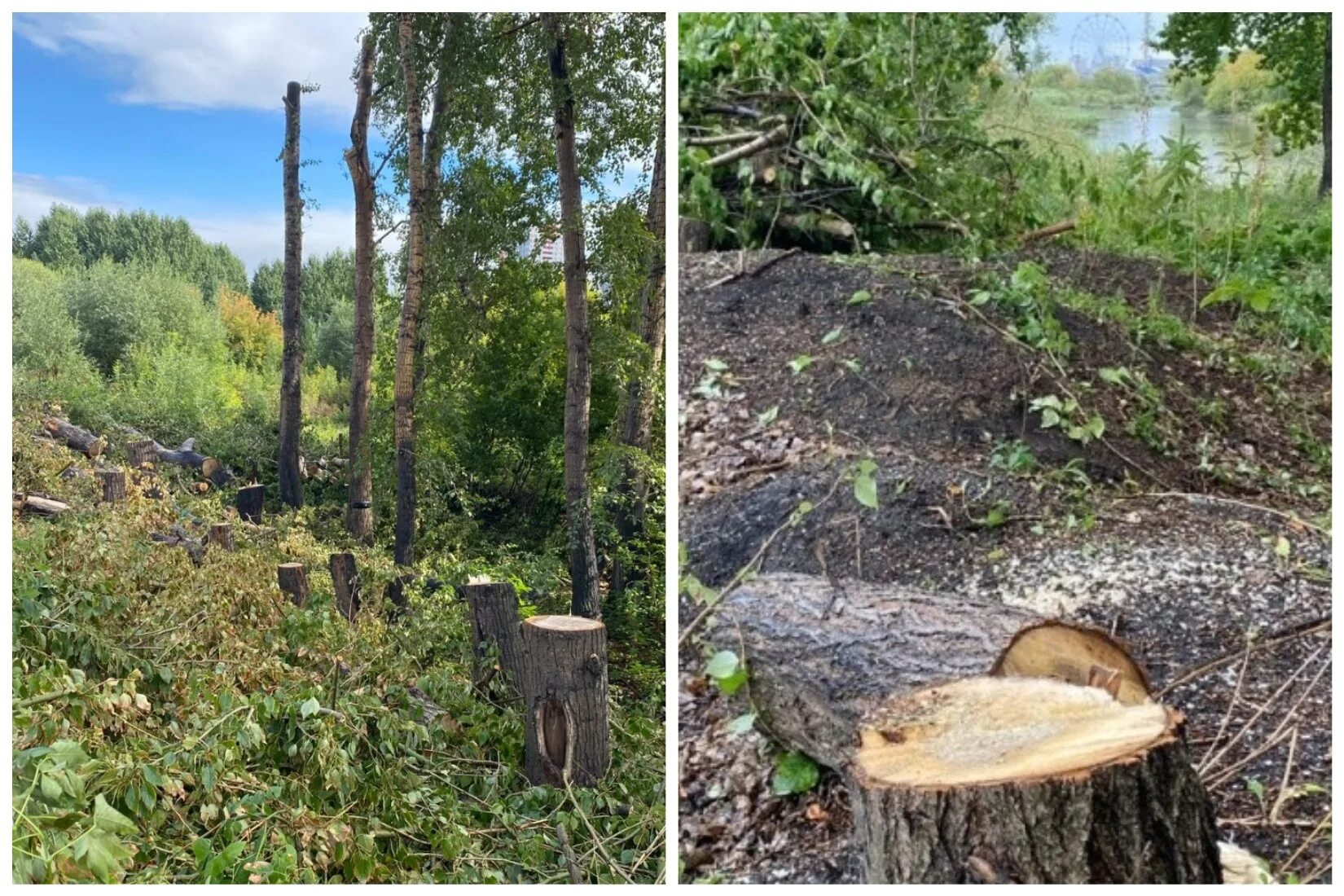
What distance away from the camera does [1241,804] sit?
1.88 m

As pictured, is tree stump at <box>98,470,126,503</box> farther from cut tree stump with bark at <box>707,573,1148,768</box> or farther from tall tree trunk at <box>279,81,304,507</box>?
cut tree stump with bark at <box>707,573,1148,768</box>

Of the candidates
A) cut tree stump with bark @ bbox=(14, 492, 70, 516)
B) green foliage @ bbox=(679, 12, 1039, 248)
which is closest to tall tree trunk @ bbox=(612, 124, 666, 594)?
green foliage @ bbox=(679, 12, 1039, 248)

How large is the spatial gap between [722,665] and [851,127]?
1018 mm

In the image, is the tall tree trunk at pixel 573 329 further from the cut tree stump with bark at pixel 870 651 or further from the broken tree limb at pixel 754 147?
the cut tree stump with bark at pixel 870 651

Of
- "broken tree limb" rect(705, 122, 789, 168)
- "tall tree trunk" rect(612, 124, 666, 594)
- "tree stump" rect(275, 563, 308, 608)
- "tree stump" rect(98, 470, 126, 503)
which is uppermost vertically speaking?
"broken tree limb" rect(705, 122, 789, 168)

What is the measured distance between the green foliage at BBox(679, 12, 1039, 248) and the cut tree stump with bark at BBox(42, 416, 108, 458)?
127 cm

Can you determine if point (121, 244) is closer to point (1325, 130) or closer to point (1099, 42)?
point (1099, 42)

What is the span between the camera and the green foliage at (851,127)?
2.09 m

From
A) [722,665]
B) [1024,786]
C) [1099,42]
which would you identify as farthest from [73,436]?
[1099,42]

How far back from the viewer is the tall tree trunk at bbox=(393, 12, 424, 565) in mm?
2238

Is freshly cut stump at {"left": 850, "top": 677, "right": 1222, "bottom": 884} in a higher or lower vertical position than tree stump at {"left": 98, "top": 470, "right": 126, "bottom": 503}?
lower

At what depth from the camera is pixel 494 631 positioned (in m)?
→ 2.37

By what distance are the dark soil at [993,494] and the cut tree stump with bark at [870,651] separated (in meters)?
0.05
